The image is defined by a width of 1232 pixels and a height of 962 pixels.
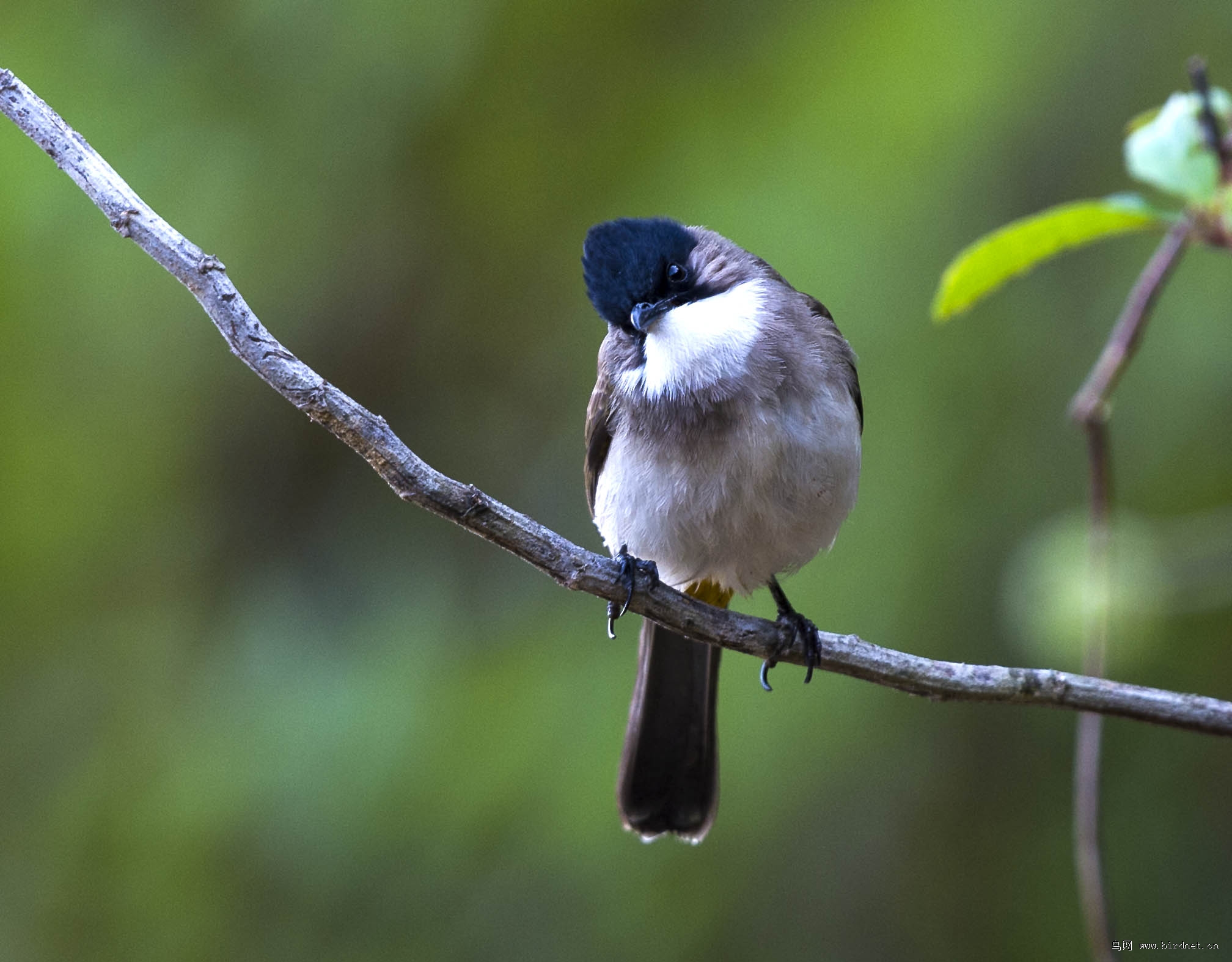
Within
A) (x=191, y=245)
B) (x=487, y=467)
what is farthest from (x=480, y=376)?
(x=191, y=245)

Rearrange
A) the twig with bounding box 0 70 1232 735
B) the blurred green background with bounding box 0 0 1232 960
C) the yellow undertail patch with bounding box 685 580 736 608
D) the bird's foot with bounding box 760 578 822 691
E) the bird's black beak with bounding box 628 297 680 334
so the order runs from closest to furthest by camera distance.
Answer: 1. the twig with bounding box 0 70 1232 735
2. the bird's foot with bounding box 760 578 822 691
3. the bird's black beak with bounding box 628 297 680 334
4. the yellow undertail patch with bounding box 685 580 736 608
5. the blurred green background with bounding box 0 0 1232 960

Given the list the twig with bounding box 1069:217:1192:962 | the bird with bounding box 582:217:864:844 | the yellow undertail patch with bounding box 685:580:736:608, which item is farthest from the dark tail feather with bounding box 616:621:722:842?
the twig with bounding box 1069:217:1192:962

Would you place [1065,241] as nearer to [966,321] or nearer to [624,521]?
[624,521]

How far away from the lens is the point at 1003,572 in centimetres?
390

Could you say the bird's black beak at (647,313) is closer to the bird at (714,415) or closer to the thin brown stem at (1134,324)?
the bird at (714,415)

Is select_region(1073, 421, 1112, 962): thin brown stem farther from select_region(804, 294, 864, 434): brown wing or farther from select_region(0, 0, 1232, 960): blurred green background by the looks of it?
select_region(0, 0, 1232, 960): blurred green background

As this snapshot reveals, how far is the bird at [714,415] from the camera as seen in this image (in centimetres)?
270

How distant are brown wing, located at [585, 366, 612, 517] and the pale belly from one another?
0.30 feet

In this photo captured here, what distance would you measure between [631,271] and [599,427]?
464 millimetres

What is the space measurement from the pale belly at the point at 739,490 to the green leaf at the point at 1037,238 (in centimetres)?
96

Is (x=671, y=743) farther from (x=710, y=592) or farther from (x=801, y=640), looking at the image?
(x=801, y=640)

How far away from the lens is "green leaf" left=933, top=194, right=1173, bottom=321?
1455 millimetres

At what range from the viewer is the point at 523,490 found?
4.43 meters


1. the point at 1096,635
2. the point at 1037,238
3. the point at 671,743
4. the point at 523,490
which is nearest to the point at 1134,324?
the point at 1037,238
